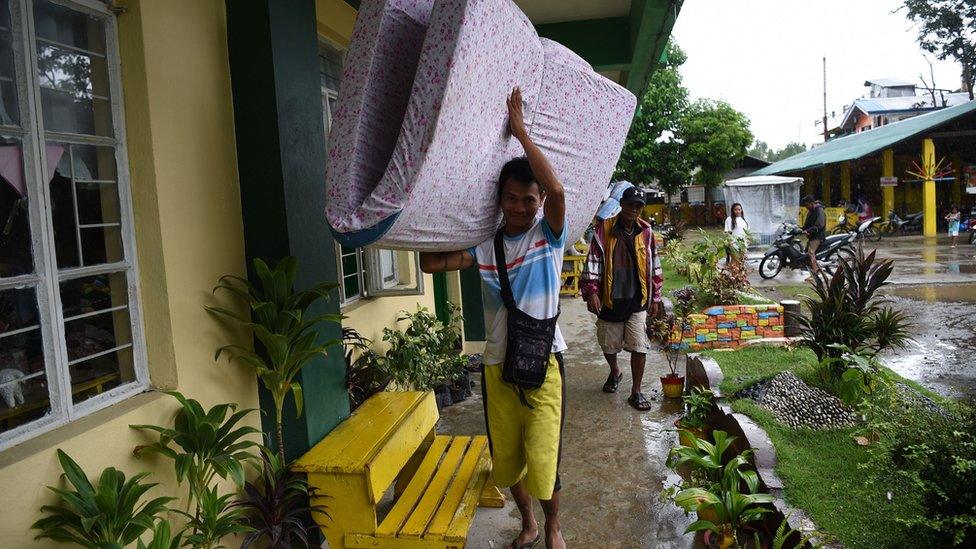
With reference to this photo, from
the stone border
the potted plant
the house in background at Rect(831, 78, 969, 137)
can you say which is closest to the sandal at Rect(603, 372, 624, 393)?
the stone border

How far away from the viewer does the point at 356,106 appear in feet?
6.00

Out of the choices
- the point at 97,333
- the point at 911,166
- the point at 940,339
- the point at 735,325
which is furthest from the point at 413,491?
the point at 911,166

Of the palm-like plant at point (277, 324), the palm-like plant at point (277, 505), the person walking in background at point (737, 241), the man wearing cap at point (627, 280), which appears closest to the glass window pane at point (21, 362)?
the palm-like plant at point (277, 324)

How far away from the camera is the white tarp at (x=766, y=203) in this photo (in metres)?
19.6

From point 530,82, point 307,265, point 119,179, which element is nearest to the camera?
point 530,82

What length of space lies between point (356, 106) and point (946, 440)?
2524 mm

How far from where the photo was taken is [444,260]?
8.14 feet

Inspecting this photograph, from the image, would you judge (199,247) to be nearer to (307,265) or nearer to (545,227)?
(307,265)

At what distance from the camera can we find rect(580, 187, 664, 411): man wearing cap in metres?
4.75

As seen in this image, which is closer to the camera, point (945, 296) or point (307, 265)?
point (307, 265)

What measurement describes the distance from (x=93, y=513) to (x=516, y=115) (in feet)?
5.62

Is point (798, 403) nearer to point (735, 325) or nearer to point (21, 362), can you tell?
point (735, 325)

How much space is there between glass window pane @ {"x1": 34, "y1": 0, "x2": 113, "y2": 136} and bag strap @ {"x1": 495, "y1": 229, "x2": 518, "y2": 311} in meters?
1.44

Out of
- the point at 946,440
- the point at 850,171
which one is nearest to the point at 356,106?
the point at 946,440
